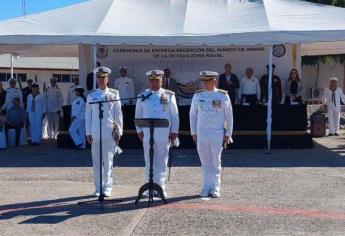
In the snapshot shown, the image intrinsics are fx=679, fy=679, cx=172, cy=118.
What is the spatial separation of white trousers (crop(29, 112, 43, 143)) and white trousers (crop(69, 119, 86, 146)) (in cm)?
221

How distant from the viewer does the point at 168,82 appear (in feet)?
64.0

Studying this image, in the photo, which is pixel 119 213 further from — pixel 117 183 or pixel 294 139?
pixel 294 139

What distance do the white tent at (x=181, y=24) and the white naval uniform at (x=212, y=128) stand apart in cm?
560

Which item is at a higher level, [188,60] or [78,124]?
[188,60]

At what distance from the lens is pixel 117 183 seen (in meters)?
12.1

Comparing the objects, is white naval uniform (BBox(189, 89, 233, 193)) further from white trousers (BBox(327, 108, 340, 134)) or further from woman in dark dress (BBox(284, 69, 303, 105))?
white trousers (BBox(327, 108, 340, 134))

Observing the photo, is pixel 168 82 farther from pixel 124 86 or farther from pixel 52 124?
pixel 52 124

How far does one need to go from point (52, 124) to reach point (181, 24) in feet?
22.2

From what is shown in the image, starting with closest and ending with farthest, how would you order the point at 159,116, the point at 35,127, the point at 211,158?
the point at 159,116, the point at 211,158, the point at 35,127

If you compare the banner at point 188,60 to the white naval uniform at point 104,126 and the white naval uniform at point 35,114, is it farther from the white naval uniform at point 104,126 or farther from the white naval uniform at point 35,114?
the white naval uniform at point 104,126

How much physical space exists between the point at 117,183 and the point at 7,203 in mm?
2440

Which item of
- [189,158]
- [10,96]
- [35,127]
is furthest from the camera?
[10,96]

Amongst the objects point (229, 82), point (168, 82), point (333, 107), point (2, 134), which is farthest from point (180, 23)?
point (333, 107)

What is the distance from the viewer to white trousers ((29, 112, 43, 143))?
1983 centimetres
